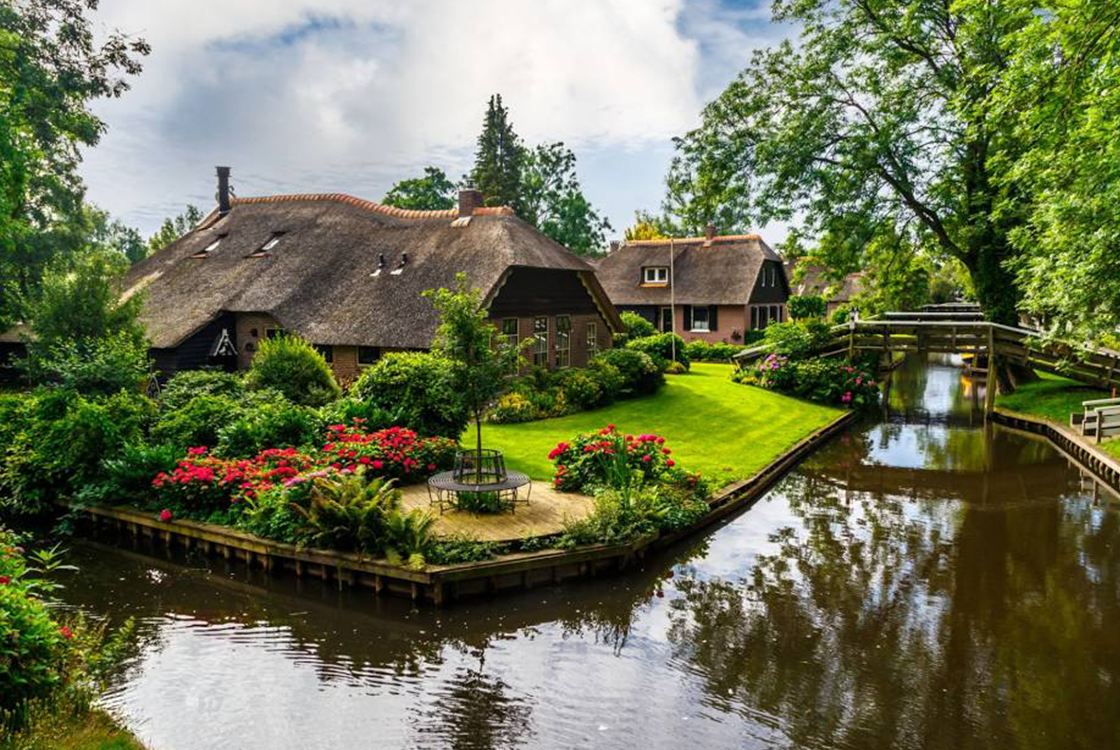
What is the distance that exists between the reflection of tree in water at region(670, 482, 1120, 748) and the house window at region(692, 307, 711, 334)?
30075 millimetres

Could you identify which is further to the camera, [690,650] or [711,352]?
[711,352]

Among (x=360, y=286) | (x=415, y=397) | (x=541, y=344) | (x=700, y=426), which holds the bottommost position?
(x=700, y=426)

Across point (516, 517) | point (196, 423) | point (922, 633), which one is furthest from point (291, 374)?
point (922, 633)

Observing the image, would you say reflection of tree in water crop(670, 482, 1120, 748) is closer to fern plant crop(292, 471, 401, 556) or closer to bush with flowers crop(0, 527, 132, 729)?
fern plant crop(292, 471, 401, 556)

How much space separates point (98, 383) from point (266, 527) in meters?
7.76

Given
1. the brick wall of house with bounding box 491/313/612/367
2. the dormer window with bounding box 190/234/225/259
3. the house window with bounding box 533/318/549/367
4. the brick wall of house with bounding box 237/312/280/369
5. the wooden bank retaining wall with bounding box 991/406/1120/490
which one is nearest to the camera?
the wooden bank retaining wall with bounding box 991/406/1120/490

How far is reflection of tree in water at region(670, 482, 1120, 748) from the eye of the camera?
27.3ft

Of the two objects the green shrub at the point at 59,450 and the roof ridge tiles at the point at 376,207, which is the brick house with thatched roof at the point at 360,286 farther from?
the green shrub at the point at 59,450

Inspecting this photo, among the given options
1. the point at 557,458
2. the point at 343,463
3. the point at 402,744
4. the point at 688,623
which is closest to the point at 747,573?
the point at 688,623

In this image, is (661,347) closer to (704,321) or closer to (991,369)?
(991,369)

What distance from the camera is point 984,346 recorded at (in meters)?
27.5

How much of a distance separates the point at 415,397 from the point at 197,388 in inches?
272

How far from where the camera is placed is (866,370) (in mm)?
30078

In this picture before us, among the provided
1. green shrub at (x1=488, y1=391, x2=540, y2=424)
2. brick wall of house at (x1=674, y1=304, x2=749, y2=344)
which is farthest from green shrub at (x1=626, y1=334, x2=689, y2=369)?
brick wall of house at (x1=674, y1=304, x2=749, y2=344)
